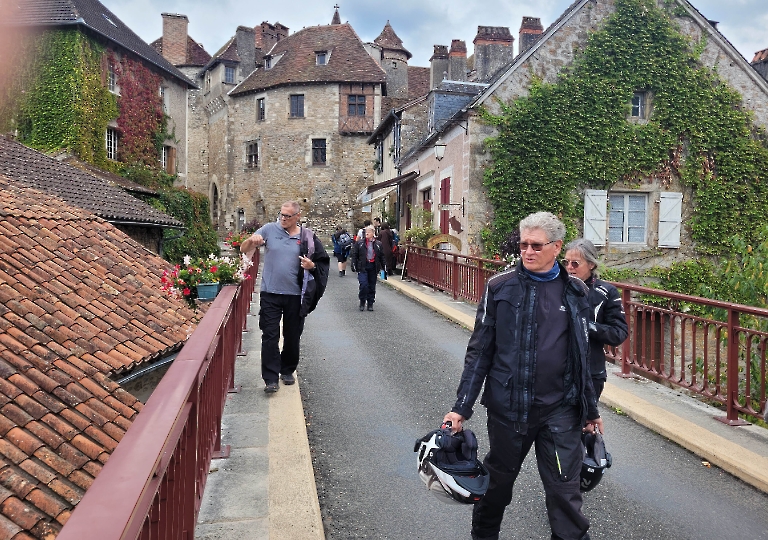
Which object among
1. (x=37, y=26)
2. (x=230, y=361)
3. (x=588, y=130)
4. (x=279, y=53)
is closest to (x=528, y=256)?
(x=230, y=361)

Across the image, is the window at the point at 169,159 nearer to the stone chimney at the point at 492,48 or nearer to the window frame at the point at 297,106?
the window frame at the point at 297,106

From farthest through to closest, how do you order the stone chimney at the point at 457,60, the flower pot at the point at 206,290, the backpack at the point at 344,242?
the stone chimney at the point at 457,60 < the backpack at the point at 344,242 < the flower pot at the point at 206,290

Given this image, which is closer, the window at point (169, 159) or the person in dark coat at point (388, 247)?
the person in dark coat at point (388, 247)

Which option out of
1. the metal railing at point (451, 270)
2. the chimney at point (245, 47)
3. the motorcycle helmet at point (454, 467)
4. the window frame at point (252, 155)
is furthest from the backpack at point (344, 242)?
Answer: the chimney at point (245, 47)

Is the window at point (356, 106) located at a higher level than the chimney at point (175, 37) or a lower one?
lower

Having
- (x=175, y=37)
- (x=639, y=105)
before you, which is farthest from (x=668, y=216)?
(x=175, y=37)

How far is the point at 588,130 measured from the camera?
18438mm

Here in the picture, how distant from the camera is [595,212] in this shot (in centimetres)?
1850

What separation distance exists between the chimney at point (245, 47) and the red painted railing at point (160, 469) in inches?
1792

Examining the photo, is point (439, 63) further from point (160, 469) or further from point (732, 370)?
point (160, 469)

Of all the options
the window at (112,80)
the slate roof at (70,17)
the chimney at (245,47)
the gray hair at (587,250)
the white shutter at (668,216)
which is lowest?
the gray hair at (587,250)

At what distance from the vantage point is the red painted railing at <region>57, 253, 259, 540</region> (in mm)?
1548

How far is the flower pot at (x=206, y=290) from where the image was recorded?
7723 mm

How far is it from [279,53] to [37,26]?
20.0 metres
